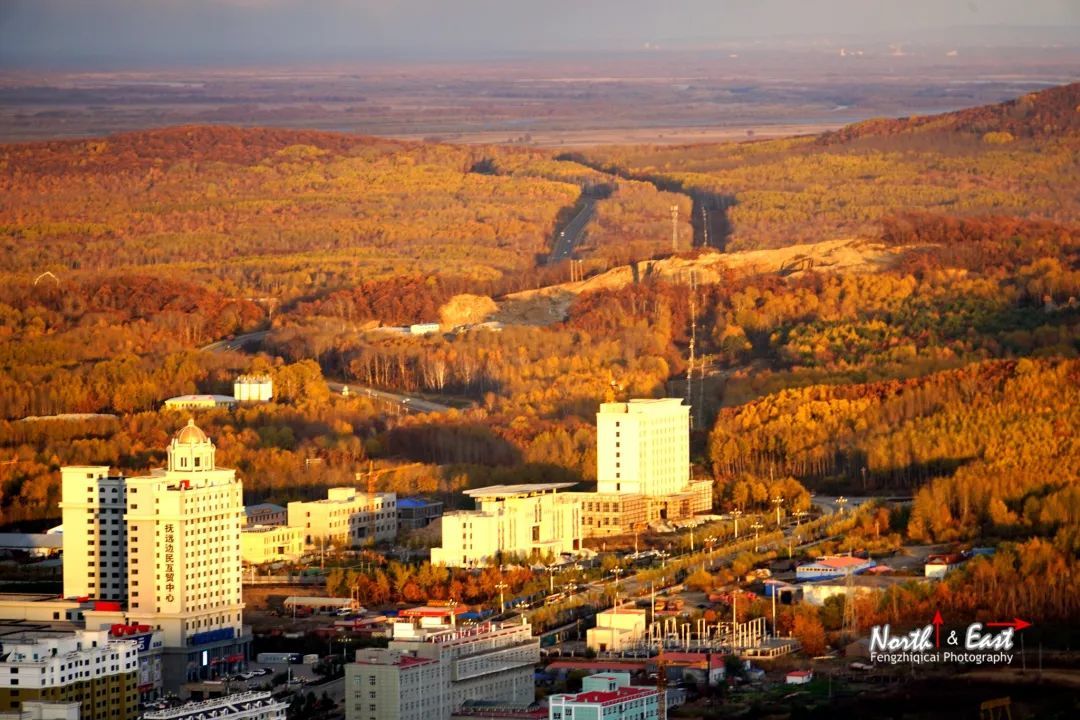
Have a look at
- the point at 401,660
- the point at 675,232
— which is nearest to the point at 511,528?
the point at 401,660

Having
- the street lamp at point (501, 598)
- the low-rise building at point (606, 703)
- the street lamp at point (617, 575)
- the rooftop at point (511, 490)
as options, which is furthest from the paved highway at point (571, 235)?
the low-rise building at point (606, 703)

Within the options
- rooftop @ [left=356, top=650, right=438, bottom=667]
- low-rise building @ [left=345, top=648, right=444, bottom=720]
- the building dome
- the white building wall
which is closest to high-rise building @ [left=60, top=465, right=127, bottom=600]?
the building dome

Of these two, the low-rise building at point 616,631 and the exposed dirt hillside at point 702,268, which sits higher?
the exposed dirt hillside at point 702,268

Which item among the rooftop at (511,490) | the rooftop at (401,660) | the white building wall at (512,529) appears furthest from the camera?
the rooftop at (511,490)

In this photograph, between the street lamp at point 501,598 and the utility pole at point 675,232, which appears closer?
the street lamp at point 501,598

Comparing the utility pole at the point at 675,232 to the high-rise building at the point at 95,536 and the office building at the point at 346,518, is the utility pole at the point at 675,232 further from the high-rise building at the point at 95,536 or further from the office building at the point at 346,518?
the high-rise building at the point at 95,536

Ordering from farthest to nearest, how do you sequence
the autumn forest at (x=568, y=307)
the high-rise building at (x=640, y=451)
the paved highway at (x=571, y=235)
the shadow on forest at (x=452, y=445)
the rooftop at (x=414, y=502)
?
the paved highway at (x=571, y=235)
the shadow on forest at (x=452, y=445)
the autumn forest at (x=568, y=307)
the rooftop at (x=414, y=502)
the high-rise building at (x=640, y=451)
